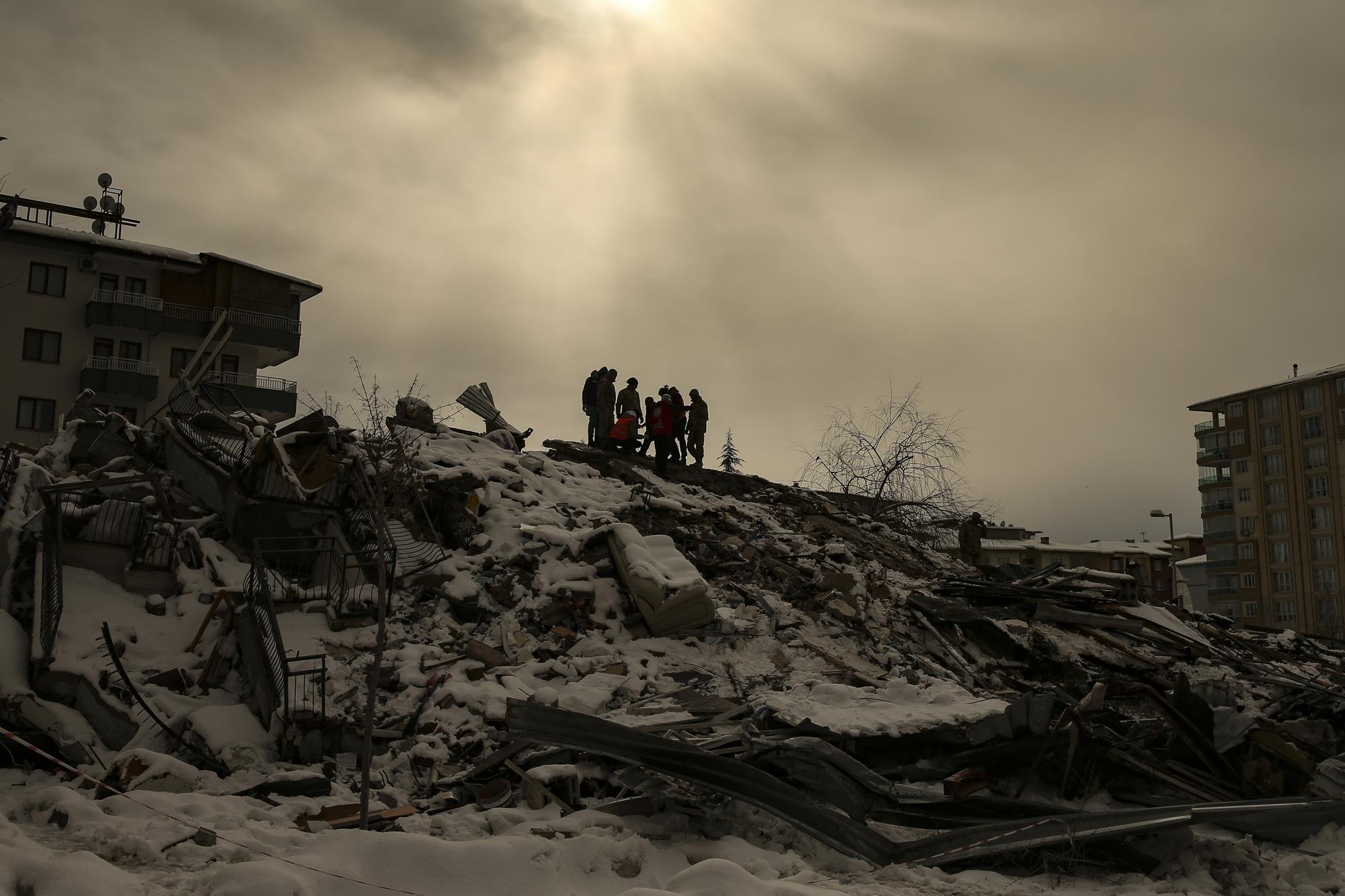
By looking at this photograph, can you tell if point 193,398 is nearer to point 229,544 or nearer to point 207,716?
point 229,544

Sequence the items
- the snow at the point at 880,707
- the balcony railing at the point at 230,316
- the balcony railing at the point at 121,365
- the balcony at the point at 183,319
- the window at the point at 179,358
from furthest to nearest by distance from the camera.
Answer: the window at the point at 179,358 < the balcony railing at the point at 230,316 < the balcony at the point at 183,319 < the balcony railing at the point at 121,365 < the snow at the point at 880,707

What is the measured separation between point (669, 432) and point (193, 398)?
7.76 m

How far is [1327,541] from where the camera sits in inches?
1949

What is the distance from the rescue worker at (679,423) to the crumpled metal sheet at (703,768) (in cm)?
1082

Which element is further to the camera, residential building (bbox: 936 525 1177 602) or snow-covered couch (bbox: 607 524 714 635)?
residential building (bbox: 936 525 1177 602)

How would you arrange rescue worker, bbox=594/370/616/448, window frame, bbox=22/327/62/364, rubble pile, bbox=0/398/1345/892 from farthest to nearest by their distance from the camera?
window frame, bbox=22/327/62/364 → rescue worker, bbox=594/370/616/448 → rubble pile, bbox=0/398/1345/892

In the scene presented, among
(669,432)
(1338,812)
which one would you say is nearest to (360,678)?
(1338,812)

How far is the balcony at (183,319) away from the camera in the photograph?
29281 millimetres

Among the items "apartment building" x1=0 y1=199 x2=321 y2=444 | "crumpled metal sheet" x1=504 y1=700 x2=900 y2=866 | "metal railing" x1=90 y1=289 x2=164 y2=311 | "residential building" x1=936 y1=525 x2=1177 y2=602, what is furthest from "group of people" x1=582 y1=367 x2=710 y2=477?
"residential building" x1=936 y1=525 x2=1177 y2=602

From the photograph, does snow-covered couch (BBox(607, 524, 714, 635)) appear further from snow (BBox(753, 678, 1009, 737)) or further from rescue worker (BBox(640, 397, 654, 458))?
rescue worker (BBox(640, 397, 654, 458))

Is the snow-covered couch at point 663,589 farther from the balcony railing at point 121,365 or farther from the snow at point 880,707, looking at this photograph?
the balcony railing at point 121,365

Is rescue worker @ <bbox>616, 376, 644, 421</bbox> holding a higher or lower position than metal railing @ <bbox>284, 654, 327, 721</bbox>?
higher

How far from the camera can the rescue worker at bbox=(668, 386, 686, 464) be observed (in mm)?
17172

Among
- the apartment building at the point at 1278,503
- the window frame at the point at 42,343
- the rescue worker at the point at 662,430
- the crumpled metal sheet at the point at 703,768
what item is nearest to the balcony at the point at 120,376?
the window frame at the point at 42,343
